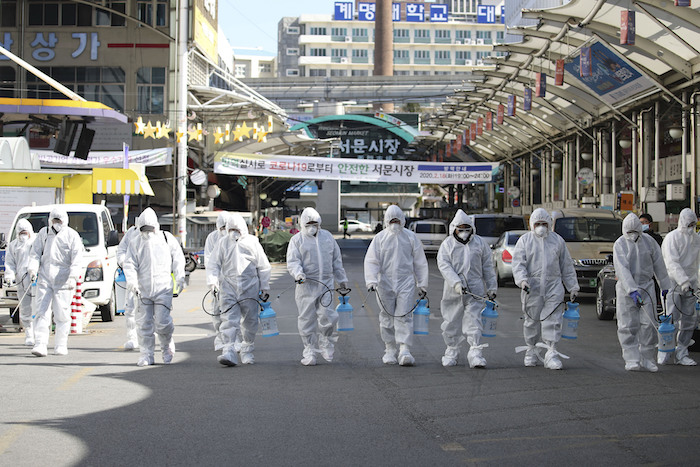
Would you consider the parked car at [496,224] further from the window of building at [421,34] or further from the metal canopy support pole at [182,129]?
the window of building at [421,34]

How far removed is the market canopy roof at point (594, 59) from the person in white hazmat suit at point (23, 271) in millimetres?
11505

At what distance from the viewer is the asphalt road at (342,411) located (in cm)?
555

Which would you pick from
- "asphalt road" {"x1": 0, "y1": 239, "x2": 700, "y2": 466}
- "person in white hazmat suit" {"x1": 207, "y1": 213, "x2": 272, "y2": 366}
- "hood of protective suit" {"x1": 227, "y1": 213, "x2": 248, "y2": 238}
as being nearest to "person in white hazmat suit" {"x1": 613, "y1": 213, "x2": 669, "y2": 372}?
"asphalt road" {"x1": 0, "y1": 239, "x2": 700, "y2": 466}

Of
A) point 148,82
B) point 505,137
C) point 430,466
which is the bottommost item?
point 430,466

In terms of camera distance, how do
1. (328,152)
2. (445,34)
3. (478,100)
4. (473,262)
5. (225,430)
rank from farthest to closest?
(445,34), (328,152), (478,100), (473,262), (225,430)

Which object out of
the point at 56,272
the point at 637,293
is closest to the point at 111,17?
the point at 56,272

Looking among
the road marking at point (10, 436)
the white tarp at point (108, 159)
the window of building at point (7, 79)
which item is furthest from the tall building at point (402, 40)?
the road marking at point (10, 436)

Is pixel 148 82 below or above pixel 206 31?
below

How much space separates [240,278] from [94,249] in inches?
210

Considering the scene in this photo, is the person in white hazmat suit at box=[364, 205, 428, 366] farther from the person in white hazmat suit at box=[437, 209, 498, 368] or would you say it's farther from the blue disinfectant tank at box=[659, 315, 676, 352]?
the blue disinfectant tank at box=[659, 315, 676, 352]

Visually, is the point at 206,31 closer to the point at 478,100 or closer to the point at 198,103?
the point at 198,103

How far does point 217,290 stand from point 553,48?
1487cm

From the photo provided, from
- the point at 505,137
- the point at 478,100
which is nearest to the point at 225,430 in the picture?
the point at 478,100

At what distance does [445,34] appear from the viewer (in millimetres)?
112500
